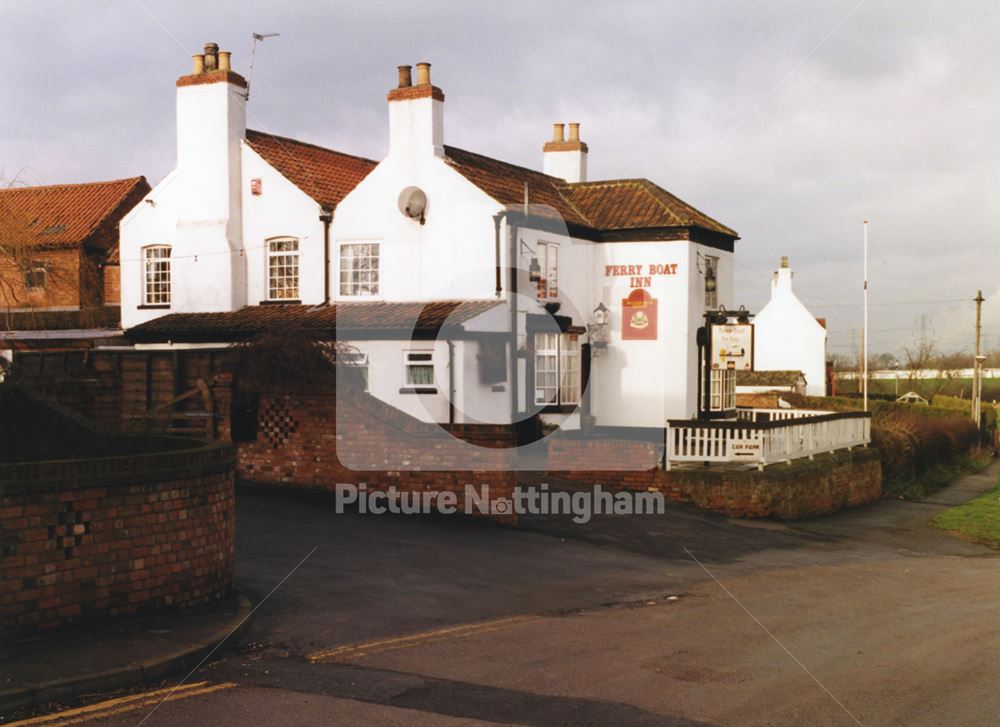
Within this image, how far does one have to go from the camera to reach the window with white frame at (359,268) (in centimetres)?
2550

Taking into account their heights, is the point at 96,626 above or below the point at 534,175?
below

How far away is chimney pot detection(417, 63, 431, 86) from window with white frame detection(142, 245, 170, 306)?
9.05m

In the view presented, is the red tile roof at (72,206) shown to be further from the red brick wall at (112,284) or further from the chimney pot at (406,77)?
the chimney pot at (406,77)

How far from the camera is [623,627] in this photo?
10812 mm

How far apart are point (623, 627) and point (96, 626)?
5328mm

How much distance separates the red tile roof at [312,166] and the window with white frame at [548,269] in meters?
5.83

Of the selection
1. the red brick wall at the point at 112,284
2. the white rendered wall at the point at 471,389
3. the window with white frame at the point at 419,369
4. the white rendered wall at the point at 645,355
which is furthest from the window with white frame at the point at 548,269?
the red brick wall at the point at 112,284

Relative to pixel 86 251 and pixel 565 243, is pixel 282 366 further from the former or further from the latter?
pixel 86 251

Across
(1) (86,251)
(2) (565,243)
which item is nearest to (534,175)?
(2) (565,243)

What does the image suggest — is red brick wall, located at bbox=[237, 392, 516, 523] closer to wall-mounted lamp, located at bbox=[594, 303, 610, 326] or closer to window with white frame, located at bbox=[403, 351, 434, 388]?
window with white frame, located at bbox=[403, 351, 434, 388]

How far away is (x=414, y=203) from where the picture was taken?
24.6 m

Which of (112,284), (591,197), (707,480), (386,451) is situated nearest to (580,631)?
(386,451)

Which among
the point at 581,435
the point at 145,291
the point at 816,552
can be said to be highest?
the point at 145,291

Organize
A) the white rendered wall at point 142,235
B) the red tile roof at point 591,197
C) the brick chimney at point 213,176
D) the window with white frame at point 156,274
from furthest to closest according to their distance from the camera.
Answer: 1. the window with white frame at point 156,274
2. the white rendered wall at point 142,235
3. the brick chimney at point 213,176
4. the red tile roof at point 591,197
